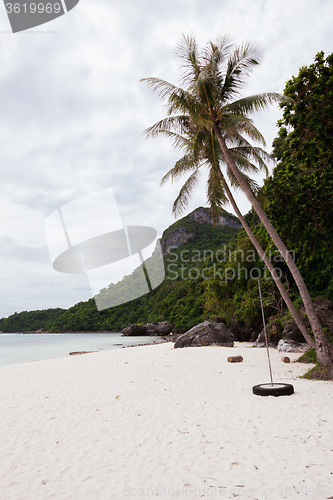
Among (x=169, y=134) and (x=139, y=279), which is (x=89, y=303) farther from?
(x=169, y=134)

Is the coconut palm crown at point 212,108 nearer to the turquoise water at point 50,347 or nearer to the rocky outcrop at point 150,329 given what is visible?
the turquoise water at point 50,347

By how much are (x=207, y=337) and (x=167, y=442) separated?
494 inches

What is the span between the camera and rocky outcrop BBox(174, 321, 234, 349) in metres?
16.1

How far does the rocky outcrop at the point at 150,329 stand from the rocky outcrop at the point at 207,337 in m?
33.1

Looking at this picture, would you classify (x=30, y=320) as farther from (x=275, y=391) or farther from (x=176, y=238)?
(x=275, y=391)

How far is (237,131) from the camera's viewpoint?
9.70 m

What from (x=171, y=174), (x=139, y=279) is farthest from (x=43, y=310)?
(x=171, y=174)

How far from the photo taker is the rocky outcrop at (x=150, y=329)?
162ft

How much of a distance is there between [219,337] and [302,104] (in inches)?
484

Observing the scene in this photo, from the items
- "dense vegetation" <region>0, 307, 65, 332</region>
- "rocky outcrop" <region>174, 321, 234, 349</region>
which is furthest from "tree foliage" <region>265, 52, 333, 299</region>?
"dense vegetation" <region>0, 307, 65, 332</region>

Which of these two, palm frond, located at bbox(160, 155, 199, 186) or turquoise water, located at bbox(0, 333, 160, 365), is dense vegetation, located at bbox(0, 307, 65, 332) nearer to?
turquoise water, located at bbox(0, 333, 160, 365)

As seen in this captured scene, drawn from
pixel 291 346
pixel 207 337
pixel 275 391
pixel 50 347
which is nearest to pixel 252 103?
pixel 275 391

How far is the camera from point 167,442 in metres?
4.08

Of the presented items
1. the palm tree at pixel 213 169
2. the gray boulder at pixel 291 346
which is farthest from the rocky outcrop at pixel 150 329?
the palm tree at pixel 213 169
